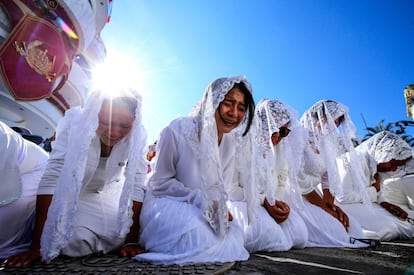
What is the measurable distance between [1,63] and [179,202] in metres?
10.6

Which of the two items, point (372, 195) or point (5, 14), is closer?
point (372, 195)

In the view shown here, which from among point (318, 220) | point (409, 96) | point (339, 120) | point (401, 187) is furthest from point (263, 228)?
point (409, 96)

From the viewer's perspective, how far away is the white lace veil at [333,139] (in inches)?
103

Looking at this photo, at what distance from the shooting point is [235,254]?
50.9 inches

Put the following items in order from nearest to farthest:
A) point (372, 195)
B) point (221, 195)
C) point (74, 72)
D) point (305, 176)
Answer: point (221, 195) → point (305, 176) → point (372, 195) → point (74, 72)

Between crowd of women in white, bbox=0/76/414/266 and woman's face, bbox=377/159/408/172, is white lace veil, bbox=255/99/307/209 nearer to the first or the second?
crowd of women in white, bbox=0/76/414/266

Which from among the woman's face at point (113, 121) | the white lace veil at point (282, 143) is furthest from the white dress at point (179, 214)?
the white lace veil at point (282, 143)

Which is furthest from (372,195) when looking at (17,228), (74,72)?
(74,72)

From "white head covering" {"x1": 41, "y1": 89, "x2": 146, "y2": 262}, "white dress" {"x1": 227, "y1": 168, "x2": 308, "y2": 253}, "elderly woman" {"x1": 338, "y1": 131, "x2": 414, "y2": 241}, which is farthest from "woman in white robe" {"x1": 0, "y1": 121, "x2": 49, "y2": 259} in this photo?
"elderly woman" {"x1": 338, "y1": 131, "x2": 414, "y2": 241}

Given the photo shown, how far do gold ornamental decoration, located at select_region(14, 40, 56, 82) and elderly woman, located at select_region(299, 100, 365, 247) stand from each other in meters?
10.7

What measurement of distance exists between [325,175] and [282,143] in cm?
86

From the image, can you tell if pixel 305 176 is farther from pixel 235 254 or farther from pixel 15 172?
pixel 15 172

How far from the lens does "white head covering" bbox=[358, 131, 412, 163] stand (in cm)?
335

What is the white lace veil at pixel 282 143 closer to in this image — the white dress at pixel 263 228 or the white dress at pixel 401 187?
the white dress at pixel 263 228
